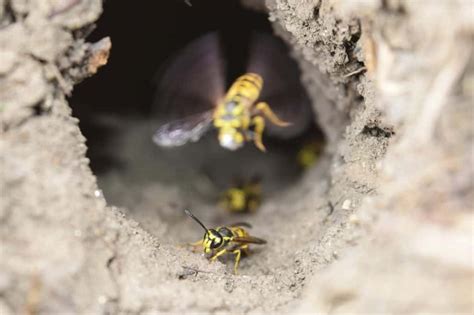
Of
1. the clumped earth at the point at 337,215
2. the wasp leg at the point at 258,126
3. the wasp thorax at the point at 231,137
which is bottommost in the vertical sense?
the clumped earth at the point at 337,215

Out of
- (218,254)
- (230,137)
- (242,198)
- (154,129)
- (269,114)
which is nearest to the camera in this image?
(218,254)

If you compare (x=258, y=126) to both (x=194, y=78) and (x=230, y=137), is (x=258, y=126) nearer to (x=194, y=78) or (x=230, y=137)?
(x=230, y=137)

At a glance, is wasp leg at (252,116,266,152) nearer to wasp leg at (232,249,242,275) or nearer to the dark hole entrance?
the dark hole entrance

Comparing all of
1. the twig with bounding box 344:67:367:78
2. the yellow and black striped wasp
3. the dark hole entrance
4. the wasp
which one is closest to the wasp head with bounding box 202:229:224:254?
the wasp

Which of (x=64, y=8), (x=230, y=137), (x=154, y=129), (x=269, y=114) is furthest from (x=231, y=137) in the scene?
(x=64, y=8)

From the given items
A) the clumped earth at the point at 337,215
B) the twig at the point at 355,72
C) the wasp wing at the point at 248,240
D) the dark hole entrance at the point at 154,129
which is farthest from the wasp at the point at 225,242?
the twig at the point at 355,72

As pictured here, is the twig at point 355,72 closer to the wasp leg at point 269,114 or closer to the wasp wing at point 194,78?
the wasp leg at point 269,114

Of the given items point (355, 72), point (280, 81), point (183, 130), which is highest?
point (280, 81)

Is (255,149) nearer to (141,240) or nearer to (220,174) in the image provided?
(220,174)
